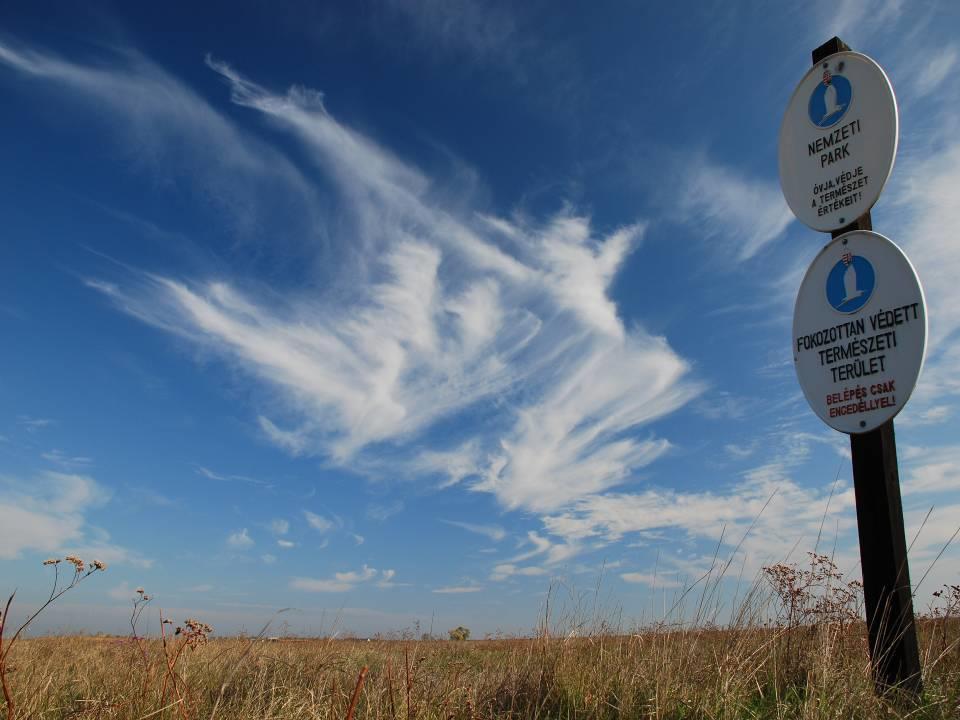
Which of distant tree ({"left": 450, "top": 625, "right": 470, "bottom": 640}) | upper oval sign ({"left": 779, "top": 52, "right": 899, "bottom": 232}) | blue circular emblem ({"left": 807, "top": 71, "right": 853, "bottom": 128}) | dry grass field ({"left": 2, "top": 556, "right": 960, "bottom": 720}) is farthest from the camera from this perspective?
distant tree ({"left": 450, "top": 625, "right": 470, "bottom": 640})

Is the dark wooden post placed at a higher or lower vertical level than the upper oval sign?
lower

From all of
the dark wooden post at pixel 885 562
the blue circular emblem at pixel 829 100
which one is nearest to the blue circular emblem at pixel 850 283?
the dark wooden post at pixel 885 562

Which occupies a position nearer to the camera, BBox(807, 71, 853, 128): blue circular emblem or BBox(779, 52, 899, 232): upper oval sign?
BBox(779, 52, 899, 232): upper oval sign

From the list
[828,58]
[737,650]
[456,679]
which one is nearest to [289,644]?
[456,679]

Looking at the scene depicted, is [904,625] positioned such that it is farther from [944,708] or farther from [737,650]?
[737,650]

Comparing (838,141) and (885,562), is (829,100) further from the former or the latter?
(885,562)

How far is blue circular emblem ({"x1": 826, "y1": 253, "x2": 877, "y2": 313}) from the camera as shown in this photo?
4.95 metres

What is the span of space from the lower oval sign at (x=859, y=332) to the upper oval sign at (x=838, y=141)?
14.7 inches

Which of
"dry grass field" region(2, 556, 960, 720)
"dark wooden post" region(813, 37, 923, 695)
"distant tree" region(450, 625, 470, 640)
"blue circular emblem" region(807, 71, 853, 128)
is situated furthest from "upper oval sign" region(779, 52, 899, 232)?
"distant tree" region(450, 625, 470, 640)

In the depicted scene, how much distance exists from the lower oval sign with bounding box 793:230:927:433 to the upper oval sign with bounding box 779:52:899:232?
1.22 feet

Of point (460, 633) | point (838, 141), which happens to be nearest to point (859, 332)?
point (838, 141)

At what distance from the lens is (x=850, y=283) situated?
16.6 feet

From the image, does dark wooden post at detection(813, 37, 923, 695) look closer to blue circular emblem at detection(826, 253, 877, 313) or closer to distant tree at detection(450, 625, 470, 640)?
blue circular emblem at detection(826, 253, 877, 313)

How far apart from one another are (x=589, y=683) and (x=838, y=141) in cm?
463
